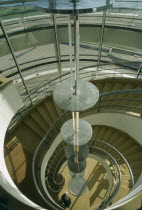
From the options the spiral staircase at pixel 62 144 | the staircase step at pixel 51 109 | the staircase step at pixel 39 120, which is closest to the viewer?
the spiral staircase at pixel 62 144

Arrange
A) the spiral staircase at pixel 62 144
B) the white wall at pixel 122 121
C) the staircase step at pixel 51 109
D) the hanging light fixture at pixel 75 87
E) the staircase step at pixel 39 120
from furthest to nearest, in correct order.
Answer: the staircase step at pixel 51 109, the staircase step at pixel 39 120, the white wall at pixel 122 121, the spiral staircase at pixel 62 144, the hanging light fixture at pixel 75 87

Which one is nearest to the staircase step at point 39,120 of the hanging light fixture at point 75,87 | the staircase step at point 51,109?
the staircase step at point 51,109

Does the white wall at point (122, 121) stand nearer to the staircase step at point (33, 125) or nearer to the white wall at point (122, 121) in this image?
the white wall at point (122, 121)

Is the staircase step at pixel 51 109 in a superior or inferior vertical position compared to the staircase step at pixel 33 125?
superior

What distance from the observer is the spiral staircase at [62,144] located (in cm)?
539

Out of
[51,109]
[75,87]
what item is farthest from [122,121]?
[75,87]

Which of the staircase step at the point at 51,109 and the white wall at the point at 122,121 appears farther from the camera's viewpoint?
the staircase step at the point at 51,109

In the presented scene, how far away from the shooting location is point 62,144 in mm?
7625

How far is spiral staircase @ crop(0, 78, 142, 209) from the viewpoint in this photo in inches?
212

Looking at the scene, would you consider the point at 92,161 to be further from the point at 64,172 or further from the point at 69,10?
the point at 69,10

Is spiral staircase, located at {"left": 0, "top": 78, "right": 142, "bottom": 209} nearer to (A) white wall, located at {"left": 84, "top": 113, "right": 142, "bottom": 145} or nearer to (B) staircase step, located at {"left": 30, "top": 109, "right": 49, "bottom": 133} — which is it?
(B) staircase step, located at {"left": 30, "top": 109, "right": 49, "bottom": 133}

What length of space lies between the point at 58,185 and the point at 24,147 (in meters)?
2.36

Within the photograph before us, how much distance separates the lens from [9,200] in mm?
2422

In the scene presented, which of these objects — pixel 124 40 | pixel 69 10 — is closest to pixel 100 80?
pixel 124 40
